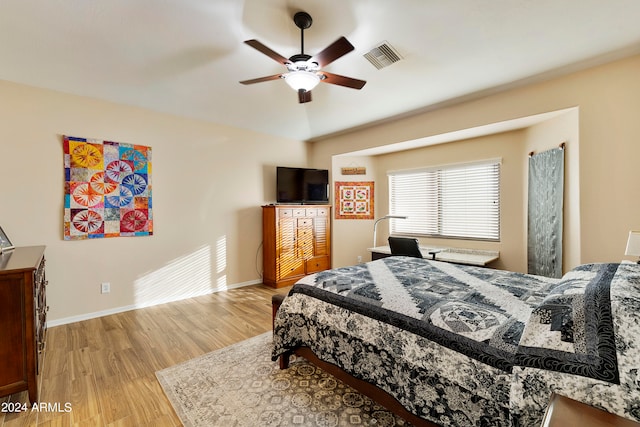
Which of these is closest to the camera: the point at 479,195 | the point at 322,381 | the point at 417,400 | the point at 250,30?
the point at 417,400

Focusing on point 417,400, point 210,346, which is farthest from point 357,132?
point 417,400

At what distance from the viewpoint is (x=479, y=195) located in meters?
4.05

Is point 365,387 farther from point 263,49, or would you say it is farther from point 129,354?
point 263,49

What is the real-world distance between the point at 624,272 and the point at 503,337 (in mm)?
933

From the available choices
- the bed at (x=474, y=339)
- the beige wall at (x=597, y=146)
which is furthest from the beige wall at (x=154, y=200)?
the beige wall at (x=597, y=146)

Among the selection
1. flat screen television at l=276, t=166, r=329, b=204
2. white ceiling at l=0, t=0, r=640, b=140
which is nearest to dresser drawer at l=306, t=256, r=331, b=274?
flat screen television at l=276, t=166, r=329, b=204

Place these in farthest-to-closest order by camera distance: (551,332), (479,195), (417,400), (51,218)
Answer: (479,195), (51,218), (417,400), (551,332)

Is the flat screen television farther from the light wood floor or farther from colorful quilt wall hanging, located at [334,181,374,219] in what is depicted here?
the light wood floor

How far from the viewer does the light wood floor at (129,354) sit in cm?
178

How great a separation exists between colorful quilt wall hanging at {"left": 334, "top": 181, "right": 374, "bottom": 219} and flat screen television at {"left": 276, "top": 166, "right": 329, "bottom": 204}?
25 cm

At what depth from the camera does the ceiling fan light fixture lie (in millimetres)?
2334

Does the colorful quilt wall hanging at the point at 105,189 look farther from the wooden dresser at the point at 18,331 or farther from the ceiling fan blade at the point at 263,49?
the ceiling fan blade at the point at 263,49

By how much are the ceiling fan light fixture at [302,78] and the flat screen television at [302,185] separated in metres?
2.46

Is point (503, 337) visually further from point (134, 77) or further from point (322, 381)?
point (134, 77)
